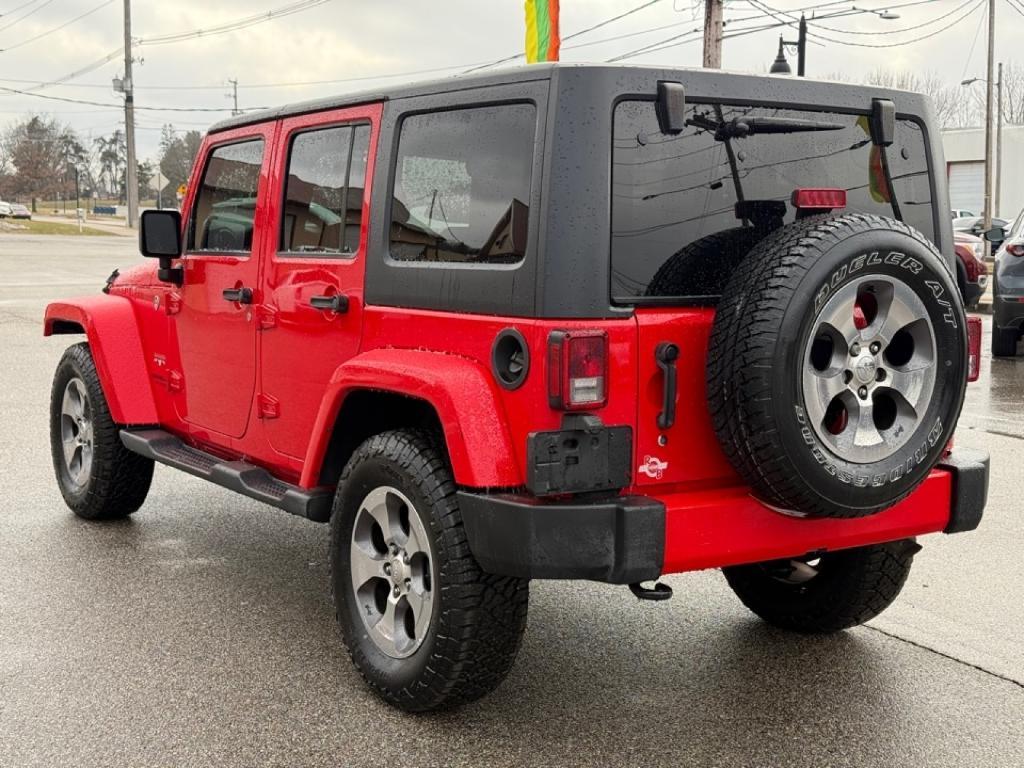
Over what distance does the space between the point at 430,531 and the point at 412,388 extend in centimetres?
42

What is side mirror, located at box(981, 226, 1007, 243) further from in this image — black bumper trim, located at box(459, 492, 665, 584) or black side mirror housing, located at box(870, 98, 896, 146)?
black bumper trim, located at box(459, 492, 665, 584)

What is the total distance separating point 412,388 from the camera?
343cm

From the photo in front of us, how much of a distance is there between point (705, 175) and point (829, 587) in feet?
5.52

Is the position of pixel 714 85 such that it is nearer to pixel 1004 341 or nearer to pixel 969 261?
pixel 1004 341

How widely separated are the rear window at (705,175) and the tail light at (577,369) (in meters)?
0.18

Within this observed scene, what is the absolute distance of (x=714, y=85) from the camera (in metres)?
3.40

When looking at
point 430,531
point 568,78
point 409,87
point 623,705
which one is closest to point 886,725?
point 623,705

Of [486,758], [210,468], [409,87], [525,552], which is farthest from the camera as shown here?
[210,468]

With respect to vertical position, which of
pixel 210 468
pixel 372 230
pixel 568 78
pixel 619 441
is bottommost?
pixel 210 468

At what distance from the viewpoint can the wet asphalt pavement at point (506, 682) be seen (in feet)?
11.2

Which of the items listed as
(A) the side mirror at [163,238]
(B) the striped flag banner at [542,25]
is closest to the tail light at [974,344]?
(A) the side mirror at [163,238]

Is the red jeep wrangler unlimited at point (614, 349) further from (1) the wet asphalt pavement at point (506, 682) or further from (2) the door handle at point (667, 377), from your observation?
(1) the wet asphalt pavement at point (506, 682)

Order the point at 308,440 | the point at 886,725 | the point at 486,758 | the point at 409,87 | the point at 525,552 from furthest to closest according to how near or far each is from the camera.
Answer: the point at 308,440
the point at 409,87
the point at 886,725
the point at 486,758
the point at 525,552

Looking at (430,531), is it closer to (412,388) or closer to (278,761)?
(412,388)
